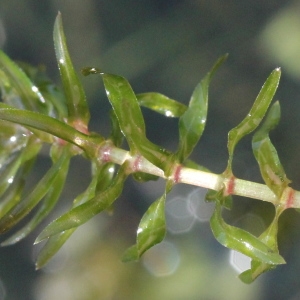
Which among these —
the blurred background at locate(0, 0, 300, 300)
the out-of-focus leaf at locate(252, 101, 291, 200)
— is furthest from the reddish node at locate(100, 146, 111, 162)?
the blurred background at locate(0, 0, 300, 300)

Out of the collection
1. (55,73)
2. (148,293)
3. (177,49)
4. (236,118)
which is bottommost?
(148,293)

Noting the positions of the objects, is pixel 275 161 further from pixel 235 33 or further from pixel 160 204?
pixel 235 33

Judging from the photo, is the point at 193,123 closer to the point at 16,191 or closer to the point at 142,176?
the point at 142,176

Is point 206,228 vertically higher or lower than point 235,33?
lower

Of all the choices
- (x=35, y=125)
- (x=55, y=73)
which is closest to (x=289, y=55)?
(x=55, y=73)

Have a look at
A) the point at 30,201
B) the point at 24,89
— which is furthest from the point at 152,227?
the point at 24,89

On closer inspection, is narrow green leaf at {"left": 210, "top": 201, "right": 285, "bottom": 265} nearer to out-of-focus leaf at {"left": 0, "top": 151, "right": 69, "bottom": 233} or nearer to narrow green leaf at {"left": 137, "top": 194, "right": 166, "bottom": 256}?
narrow green leaf at {"left": 137, "top": 194, "right": 166, "bottom": 256}
